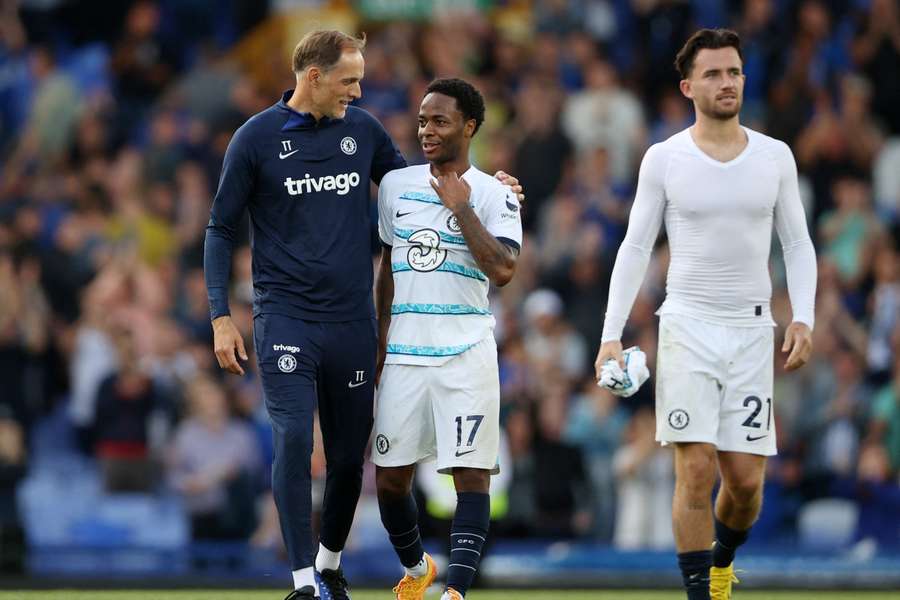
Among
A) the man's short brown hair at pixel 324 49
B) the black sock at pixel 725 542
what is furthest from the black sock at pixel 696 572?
the man's short brown hair at pixel 324 49

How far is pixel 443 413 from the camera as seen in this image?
28.5ft

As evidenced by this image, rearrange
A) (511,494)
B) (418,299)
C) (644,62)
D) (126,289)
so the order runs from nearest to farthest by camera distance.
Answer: (418,299) → (511,494) → (126,289) → (644,62)

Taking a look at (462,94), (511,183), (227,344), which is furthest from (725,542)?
(227,344)

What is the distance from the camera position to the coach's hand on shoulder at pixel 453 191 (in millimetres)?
8633

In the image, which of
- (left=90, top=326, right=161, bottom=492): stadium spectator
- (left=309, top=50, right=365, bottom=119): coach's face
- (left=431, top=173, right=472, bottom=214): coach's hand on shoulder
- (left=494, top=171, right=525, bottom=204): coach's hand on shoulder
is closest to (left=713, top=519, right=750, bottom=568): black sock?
(left=494, top=171, right=525, bottom=204): coach's hand on shoulder

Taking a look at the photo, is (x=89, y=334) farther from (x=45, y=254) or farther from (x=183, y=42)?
(x=183, y=42)

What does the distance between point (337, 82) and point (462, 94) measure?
0.62 meters

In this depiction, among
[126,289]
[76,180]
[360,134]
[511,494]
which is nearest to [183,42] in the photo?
[76,180]

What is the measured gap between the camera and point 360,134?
905 cm

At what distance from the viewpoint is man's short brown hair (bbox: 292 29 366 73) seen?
884 centimetres

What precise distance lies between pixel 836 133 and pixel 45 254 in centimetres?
751

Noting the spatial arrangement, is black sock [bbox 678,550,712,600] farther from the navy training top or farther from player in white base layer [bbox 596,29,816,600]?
the navy training top

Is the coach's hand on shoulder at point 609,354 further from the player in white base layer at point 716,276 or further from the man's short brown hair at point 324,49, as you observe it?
the man's short brown hair at point 324,49

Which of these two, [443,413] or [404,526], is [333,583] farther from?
[443,413]
